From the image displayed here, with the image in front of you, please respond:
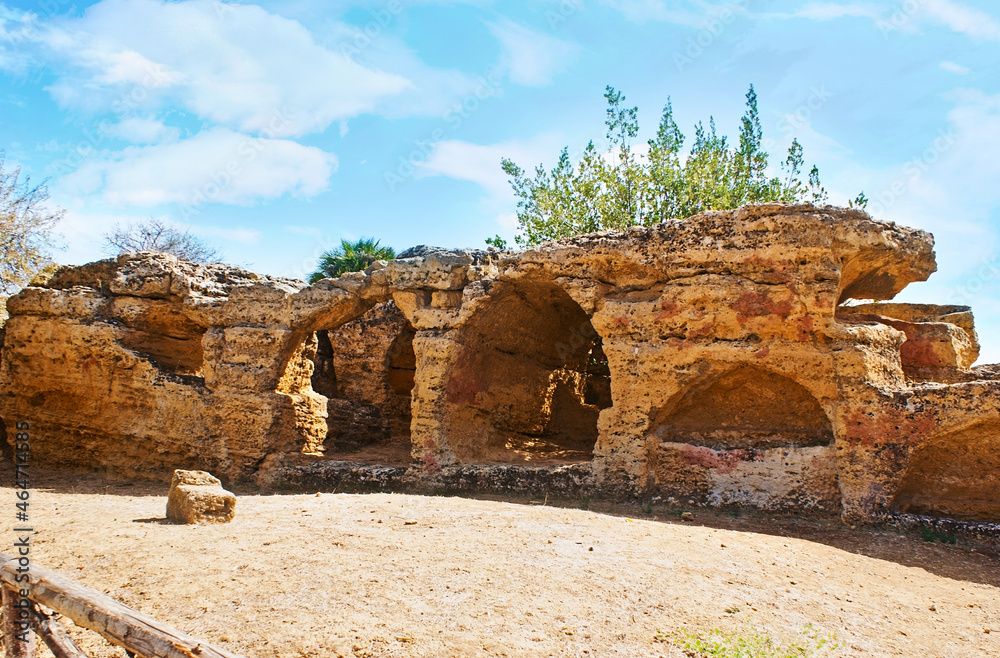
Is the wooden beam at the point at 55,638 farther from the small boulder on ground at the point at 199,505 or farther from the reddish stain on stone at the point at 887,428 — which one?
the reddish stain on stone at the point at 887,428

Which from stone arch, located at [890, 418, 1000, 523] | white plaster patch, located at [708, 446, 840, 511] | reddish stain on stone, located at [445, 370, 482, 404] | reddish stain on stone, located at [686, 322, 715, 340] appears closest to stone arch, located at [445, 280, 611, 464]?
reddish stain on stone, located at [445, 370, 482, 404]

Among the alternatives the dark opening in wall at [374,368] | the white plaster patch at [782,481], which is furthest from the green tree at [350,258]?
the white plaster patch at [782,481]

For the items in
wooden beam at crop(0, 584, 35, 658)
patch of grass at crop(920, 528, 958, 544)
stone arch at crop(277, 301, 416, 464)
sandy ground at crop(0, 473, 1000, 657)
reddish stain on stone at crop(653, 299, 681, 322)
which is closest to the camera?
wooden beam at crop(0, 584, 35, 658)

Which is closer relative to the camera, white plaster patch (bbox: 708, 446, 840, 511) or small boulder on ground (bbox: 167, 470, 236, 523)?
small boulder on ground (bbox: 167, 470, 236, 523)

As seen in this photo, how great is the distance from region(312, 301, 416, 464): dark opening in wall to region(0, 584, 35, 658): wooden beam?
24.1 ft

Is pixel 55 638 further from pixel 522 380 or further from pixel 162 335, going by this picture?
pixel 162 335

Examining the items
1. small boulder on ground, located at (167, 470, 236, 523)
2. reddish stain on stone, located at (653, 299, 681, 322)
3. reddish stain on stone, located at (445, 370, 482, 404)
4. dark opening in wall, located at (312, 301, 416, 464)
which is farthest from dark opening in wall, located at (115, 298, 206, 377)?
reddish stain on stone, located at (653, 299, 681, 322)

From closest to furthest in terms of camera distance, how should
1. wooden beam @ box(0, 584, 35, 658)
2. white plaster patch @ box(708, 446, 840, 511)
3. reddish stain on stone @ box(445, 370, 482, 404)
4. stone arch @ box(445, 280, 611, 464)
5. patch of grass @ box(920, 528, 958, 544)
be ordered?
wooden beam @ box(0, 584, 35, 658)
patch of grass @ box(920, 528, 958, 544)
white plaster patch @ box(708, 446, 840, 511)
reddish stain on stone @ box(445, 370, 482, 404)
stone arch @ box(445, 280, 611, 464)

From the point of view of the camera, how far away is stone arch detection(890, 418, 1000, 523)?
6.20 meters

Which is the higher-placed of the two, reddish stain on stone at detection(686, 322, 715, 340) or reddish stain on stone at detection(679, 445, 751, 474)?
reddish stain on stone at detection(686, 322, 715, 340)

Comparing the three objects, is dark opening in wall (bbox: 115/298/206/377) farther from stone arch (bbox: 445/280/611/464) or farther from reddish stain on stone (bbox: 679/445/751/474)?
reddish stain on stone (bbox: 679/445/751/474)

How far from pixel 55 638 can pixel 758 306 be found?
6.05 metres

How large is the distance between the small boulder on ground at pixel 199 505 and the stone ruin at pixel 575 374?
9.19 feet

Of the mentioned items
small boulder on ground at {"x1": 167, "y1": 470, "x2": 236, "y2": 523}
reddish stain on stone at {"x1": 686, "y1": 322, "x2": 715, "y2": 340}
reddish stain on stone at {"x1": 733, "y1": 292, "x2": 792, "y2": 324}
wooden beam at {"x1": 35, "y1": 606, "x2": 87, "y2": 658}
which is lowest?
wooden beam at {"x1": 35, "y1": 606, "x2": 87, "y2": 658}
